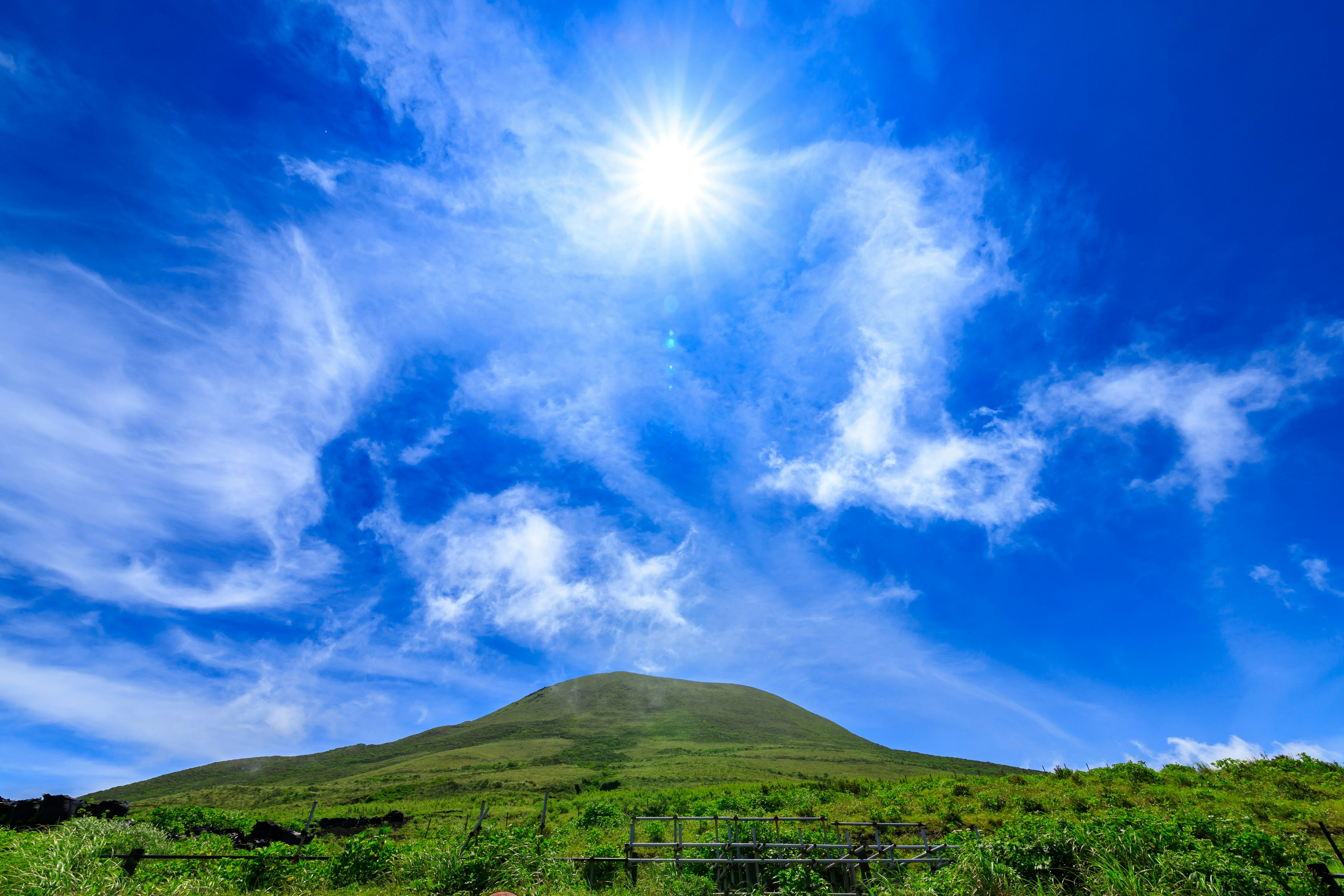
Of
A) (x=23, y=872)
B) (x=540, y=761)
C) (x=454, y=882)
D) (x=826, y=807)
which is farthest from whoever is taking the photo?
(x=540, y=761)

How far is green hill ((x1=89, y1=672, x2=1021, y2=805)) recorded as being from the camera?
71.6 meters

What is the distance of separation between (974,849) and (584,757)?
9429 cm

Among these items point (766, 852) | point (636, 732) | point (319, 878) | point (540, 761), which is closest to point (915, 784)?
point (766, 852)

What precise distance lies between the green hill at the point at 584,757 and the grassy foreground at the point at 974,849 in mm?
44479

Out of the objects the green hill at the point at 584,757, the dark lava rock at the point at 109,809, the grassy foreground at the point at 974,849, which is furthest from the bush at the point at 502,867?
the green hill at the point at 584,757

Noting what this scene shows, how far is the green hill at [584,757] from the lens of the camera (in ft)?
235

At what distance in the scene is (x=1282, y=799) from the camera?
24.0 meters

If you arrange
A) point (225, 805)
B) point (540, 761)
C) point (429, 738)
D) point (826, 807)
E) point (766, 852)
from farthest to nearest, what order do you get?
1. point (429, 738)
2. point (540, 761)
3. point (225, 805)
4. point (826, 807)
5. point (766, 852)

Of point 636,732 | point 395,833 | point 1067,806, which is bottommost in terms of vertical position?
point 395,833

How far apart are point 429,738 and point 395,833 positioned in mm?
106132

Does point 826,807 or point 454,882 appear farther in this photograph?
point 826,807

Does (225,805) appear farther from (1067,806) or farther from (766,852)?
(1067,806)

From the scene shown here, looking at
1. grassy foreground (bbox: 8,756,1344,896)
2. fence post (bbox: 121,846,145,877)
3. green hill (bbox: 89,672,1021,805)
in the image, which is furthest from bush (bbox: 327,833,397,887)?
green hill (bbox: 89,672,1021,805)

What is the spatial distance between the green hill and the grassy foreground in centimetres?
4448
